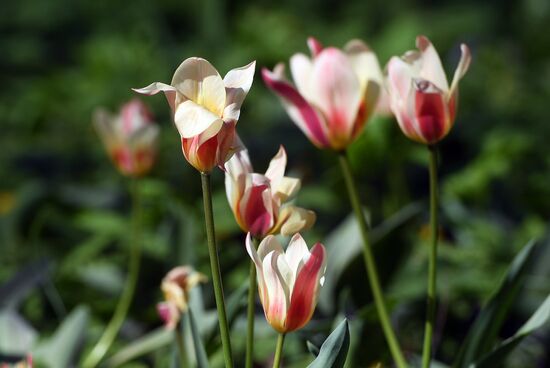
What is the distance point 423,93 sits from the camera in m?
0.78

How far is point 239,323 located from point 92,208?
0.86m

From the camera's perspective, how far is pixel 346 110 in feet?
2.89

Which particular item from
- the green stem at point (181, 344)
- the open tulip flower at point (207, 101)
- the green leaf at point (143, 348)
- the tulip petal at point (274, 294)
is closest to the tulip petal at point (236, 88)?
the open tulip flower at point (207, 101)

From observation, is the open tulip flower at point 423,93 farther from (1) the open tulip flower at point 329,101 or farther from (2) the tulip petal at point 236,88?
(2) the tulip petal at point 236,88

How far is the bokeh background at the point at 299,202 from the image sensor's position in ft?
4.19

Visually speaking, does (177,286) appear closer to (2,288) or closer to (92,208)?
(2,288)

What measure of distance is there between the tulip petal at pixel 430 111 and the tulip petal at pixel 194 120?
0.22 meters

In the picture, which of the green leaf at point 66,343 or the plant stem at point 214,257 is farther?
the green leaf at point 66,343

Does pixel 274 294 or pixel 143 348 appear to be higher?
pixel 274 294

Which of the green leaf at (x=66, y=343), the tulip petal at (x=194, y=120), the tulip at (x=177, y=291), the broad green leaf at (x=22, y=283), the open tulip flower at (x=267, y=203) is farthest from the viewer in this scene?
the broad green leaf at (x=22, y=283)

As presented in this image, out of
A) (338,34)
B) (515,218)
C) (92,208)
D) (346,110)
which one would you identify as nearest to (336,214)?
(515,218)

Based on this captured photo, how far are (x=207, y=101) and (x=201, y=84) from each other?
0.01 m

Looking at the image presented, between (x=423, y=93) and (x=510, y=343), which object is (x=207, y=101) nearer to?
(x=423, y=93)

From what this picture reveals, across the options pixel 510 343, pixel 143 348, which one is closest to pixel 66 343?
pixel 143 348
